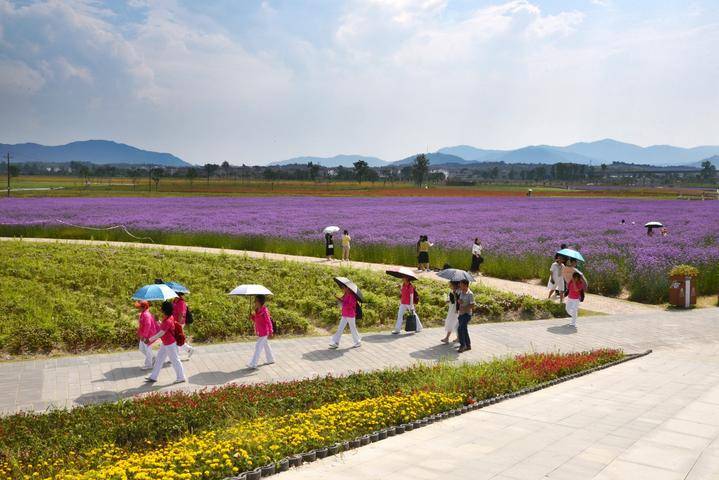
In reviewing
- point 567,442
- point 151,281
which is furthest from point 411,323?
point 151,281

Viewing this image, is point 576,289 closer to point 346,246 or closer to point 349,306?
point 349,306

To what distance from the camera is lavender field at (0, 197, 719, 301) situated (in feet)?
72.8

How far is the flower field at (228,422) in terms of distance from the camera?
630 cm

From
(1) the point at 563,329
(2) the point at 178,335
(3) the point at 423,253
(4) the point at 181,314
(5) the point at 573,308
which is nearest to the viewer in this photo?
(2) the point at 178,335

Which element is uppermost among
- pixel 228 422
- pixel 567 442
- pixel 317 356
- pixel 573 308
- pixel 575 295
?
pixel 575 295

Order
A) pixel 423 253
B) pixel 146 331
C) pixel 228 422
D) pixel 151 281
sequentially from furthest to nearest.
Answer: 1. pixel 423 253
2. pixel 151 281
3. pixel 146 331
4. pixel 228 422

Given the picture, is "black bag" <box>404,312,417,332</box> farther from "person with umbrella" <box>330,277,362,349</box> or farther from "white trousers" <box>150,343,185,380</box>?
"white trousers" <box>150,343,185,380</box>

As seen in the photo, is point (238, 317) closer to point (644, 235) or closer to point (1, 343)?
point (1, 343)

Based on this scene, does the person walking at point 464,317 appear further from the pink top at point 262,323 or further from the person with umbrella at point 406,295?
the pink top at point 262,323

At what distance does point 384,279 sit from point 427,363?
7822 millimetres

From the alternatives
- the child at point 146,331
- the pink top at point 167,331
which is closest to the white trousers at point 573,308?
the pink top at point 167,331

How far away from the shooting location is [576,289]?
15719 millimetres

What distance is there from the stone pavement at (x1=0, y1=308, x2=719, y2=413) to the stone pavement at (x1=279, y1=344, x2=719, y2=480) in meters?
3.61

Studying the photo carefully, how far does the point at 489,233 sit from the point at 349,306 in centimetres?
2049
